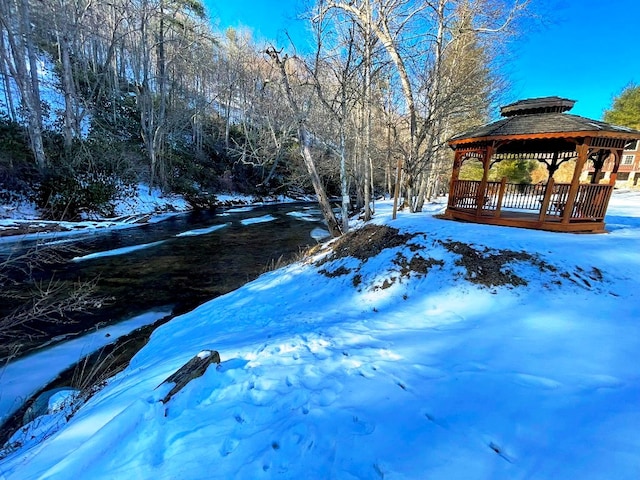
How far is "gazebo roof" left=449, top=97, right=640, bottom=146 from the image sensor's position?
702cm

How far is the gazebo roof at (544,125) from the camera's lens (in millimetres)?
7020

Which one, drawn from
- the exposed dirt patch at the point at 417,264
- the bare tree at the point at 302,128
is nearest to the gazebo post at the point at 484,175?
the exposed dirt patch at the point at 417,264

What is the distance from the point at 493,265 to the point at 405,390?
151 inches

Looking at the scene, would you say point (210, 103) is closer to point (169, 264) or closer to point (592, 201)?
point (169, 264)

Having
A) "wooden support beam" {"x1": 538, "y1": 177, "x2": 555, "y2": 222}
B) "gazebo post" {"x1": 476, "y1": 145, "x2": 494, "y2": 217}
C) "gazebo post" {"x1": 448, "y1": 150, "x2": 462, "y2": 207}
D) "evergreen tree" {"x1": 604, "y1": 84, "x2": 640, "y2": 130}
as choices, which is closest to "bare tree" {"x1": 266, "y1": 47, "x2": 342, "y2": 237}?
"gazebo post" {"x1": 448, "y1": 150, "x2": 462, "y2": 207}

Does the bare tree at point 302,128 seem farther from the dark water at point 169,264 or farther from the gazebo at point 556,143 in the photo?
the gazebo at point 556,143

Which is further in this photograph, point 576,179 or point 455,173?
point 455,173

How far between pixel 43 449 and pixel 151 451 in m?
1.34

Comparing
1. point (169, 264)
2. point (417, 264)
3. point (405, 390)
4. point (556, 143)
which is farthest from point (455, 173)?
point (169, 264)

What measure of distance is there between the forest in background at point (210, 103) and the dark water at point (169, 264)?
2.47 m

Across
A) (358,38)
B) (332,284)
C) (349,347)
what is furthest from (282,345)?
(358,38)

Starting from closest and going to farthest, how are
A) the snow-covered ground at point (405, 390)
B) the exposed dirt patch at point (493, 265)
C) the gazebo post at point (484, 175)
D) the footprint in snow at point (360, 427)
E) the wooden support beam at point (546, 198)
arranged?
the snow-covered ground at point (405, 390) → the footprint in snow at point (360, 427) → the exposed dirt patch at point (493, 265) → the wooden support beam at point (546, 198) → the gazebo post at point (484, 175)

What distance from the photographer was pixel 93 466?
6.98 ft

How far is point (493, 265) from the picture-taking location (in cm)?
559
